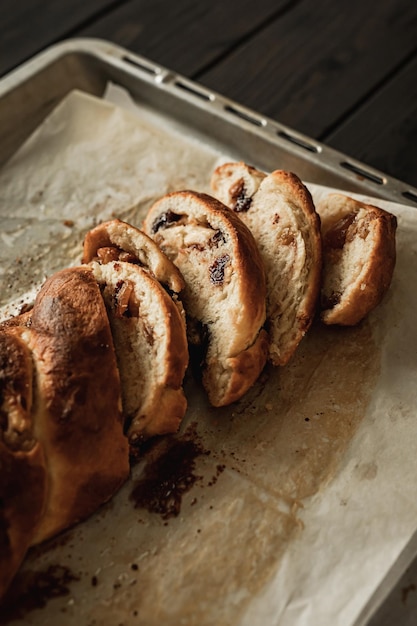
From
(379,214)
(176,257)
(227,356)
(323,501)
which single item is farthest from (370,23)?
(323,501)

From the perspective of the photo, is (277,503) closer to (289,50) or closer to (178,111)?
(178,111)

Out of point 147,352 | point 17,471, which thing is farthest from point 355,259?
point 17,471

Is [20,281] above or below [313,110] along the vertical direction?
below

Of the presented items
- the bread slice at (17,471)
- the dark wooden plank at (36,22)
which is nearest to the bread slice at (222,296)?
the bread slice at (17,471)

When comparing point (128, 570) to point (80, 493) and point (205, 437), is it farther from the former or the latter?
point (205, 437)

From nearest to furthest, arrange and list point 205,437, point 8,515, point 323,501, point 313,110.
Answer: point 8,515 < point 323,501 < point 205,437 < point 313,110

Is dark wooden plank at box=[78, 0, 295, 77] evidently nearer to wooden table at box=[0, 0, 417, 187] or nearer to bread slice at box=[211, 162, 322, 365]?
wooden table at box=[0, 0, 417, 187]
